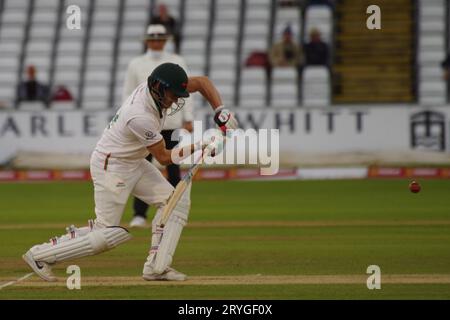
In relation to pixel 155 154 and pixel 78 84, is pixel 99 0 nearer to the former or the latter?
pixel 78 84

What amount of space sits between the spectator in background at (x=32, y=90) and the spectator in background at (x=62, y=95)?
16 centimetres

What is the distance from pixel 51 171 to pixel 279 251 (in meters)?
10.1

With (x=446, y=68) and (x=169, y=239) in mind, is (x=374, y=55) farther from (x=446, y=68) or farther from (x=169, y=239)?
(x=169, y=239)

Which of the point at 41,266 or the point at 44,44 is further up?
the point at 44,44

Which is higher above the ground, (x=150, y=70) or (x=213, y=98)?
(x=150, y=70)

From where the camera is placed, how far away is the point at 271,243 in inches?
432

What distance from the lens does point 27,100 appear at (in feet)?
68.8

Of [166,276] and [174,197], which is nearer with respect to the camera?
[174,197]

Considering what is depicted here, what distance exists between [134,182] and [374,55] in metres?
14.0

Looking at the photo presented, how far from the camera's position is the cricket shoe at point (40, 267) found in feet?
28.2

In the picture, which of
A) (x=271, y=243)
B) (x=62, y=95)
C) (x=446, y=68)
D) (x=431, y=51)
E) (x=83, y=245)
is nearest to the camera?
(x=83, y=245)

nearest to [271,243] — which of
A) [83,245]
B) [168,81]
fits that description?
[83,245]

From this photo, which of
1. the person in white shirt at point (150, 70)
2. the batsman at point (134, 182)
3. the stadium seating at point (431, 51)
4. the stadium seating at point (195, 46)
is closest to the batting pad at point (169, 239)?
the batsman at point (134, 182)
